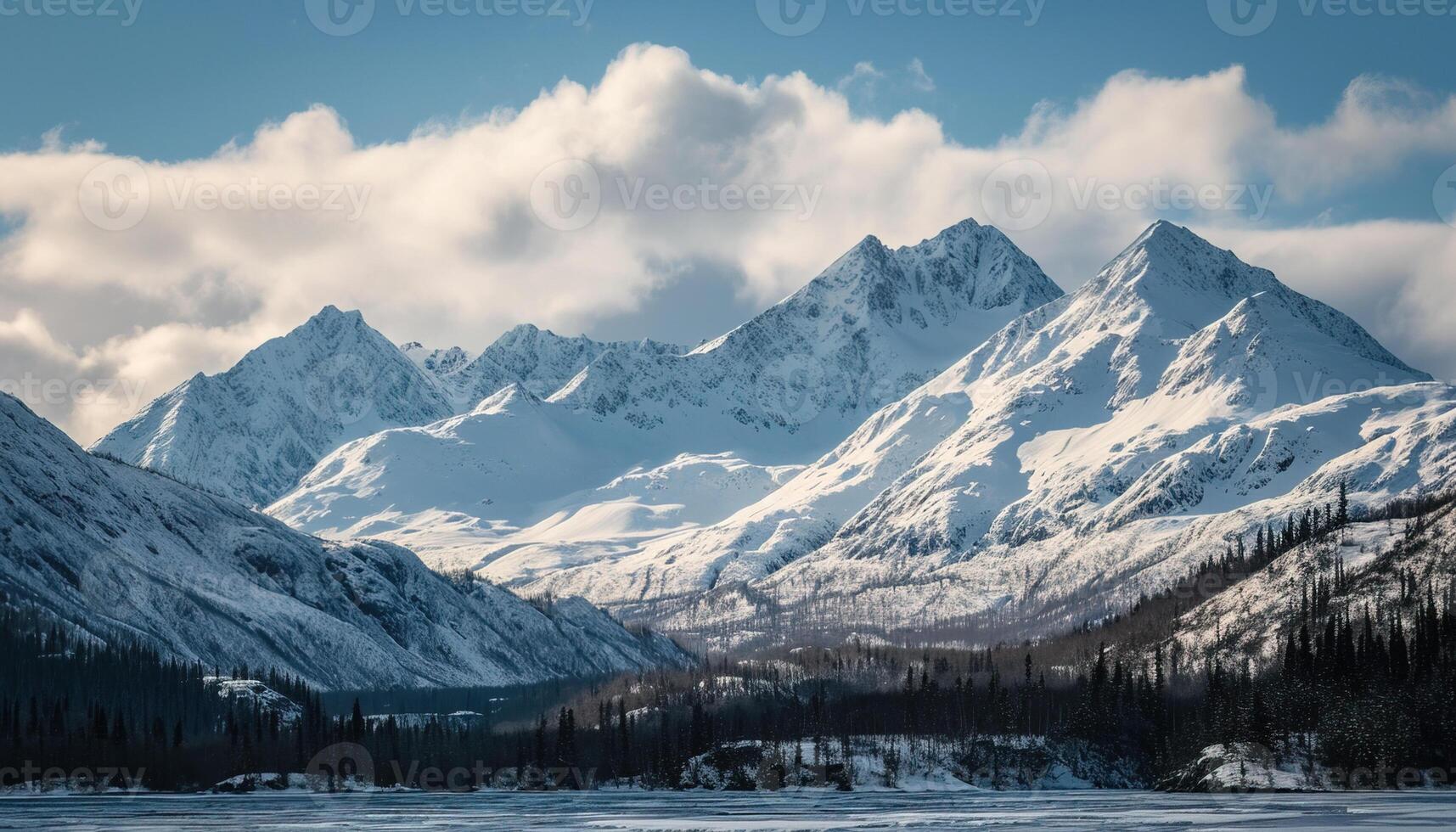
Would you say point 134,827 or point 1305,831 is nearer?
point 1305,831

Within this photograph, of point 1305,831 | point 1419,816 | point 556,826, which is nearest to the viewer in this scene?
point 1305,831

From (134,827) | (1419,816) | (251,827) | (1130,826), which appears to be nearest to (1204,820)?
(1130,826)

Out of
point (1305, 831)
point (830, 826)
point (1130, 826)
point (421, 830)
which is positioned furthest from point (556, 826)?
point (1305, 831)

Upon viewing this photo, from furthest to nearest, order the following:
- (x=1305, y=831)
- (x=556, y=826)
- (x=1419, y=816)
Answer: (x=556, y=826) < (x=1419, y=816) < (x=1305, y=831)

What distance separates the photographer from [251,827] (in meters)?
197

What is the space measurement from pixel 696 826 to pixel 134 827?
210 feet

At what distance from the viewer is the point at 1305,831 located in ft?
570

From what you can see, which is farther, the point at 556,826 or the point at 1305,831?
the point at 556,826

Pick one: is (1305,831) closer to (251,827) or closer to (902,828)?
(902,828)

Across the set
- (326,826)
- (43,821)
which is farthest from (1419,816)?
(43,821)

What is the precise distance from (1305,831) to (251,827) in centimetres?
11712

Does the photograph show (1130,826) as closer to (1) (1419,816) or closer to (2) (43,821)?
(1) (1419,816)

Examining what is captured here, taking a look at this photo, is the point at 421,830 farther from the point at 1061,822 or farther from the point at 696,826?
the point at 1061,822

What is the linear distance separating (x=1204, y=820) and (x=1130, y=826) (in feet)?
36.4
